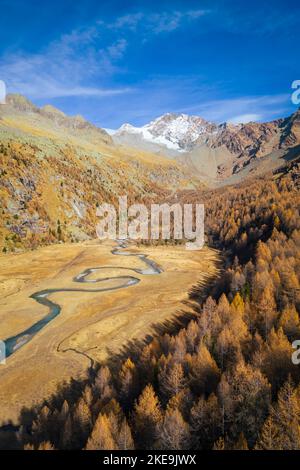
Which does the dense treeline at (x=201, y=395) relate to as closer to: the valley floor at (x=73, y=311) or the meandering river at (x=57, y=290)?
the valley floor at (x=73, y=311)

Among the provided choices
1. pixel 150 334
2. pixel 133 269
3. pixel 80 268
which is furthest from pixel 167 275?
pixel 150 334

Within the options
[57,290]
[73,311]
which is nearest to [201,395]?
[73,311]

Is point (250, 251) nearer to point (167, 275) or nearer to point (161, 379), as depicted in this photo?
point (167, 275)

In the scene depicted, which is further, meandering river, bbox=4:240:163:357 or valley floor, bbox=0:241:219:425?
meandering river, bbox=4:240:163:357

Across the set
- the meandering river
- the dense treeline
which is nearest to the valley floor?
the meandering river

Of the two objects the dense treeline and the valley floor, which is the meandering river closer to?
the valley floor

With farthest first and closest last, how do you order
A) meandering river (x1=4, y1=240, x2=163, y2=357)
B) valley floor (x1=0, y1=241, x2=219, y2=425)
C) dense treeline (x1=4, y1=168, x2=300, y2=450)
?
meandering river (x1=4, y1=240, x2=163, y2=357) → valley floor (x1=0, y1=241, x2=219, y2=425) → dense treeline (x1=4, y1=168, x2=300, y2=450)
